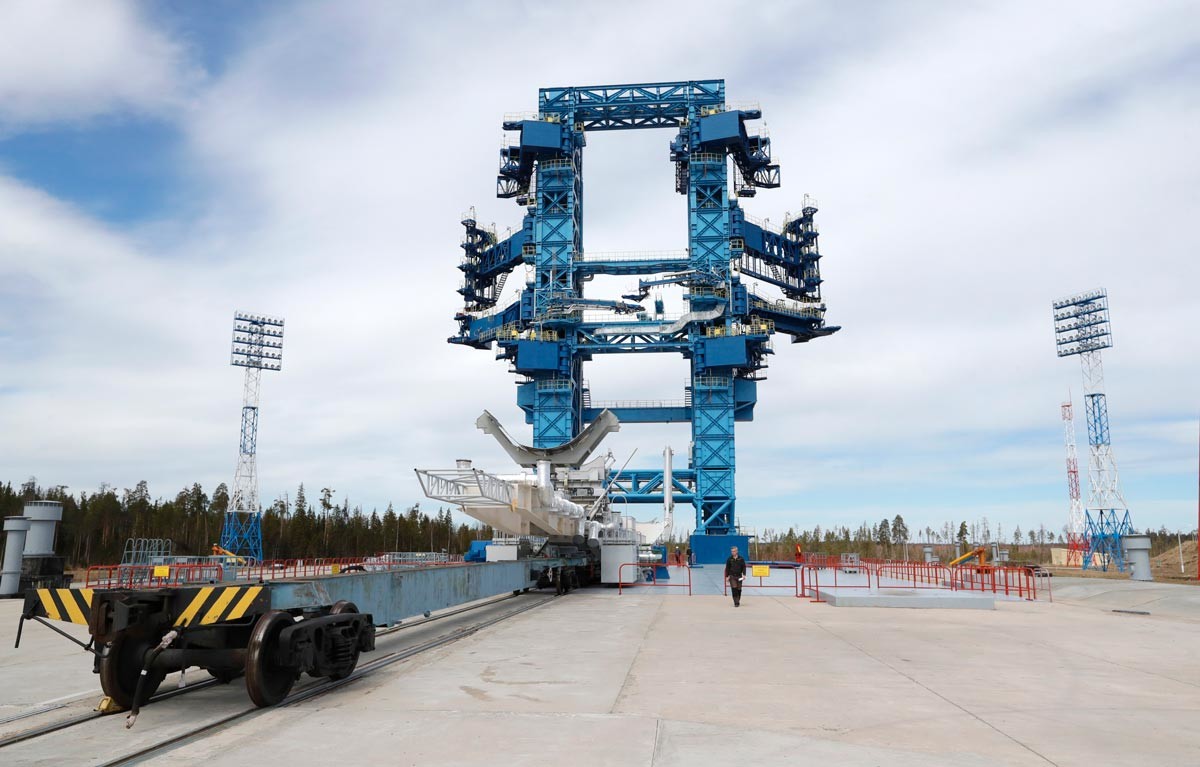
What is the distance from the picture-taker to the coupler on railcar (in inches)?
318

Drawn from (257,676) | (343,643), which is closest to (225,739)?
(257,676)

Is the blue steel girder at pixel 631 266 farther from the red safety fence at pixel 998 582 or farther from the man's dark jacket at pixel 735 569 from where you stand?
the man's dark jacket at pixel 735 569

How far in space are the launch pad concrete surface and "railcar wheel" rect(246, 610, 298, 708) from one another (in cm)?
24

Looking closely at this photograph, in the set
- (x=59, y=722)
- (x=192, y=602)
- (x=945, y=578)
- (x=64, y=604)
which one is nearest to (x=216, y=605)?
(x=192, y=602)

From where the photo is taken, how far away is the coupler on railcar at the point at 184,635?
808cm

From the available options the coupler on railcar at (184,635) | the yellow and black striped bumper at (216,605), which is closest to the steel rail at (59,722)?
the coupler on railcar at (184,635)

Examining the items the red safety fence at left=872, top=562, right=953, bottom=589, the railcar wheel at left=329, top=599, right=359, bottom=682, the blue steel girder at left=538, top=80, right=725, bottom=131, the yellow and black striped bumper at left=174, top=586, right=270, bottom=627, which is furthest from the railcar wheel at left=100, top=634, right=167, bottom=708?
the blue steel girder at left=538, top=80, right=725, bottom=131

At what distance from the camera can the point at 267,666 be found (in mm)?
8250

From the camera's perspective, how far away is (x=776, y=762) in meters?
6.28

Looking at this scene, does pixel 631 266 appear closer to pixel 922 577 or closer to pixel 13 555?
pixel 922 577

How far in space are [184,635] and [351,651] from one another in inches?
71.4

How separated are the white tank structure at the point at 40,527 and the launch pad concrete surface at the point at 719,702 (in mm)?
10546

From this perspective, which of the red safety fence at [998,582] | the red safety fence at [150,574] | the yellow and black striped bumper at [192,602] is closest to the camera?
the yellow and black striped bumper at [192,602]

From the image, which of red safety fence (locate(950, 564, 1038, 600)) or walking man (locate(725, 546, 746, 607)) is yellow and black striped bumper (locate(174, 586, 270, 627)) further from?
red safety fence (locate(950, 564, 1038, 600))
